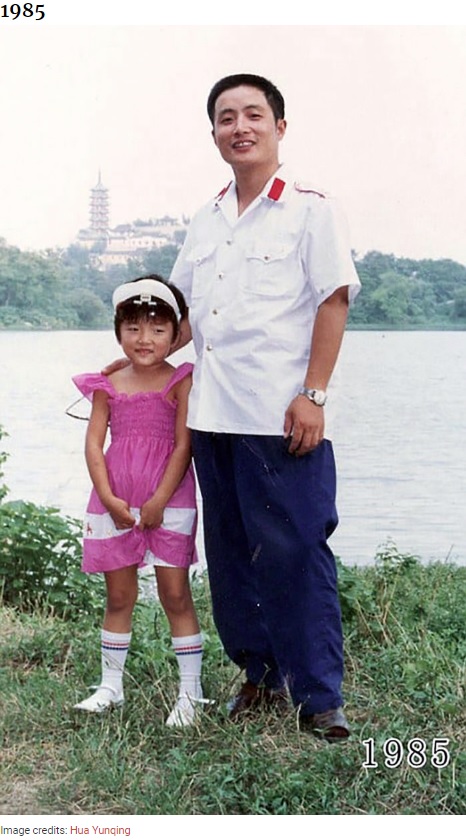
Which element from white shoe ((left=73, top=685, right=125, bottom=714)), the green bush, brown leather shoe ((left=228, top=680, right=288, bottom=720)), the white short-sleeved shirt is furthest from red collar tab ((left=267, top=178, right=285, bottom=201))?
the green bush

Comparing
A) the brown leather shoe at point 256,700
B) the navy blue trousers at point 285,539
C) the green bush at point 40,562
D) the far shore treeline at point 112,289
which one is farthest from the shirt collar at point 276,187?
the green bush at point 40,562

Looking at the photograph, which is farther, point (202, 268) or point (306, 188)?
point (202, 268)

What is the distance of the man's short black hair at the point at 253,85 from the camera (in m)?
3.35

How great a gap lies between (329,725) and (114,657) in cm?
68

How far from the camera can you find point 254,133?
3332mm

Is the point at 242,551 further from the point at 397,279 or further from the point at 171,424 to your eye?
the point at 397,279

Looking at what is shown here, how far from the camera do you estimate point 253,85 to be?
3346mm

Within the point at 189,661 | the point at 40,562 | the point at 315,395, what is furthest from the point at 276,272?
the point at 40,562

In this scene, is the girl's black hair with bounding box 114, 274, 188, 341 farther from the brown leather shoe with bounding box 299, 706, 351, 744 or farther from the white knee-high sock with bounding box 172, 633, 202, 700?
the brown leather shoe with bounding box 299, 706, 351, 744

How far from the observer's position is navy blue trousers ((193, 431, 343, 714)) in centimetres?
335

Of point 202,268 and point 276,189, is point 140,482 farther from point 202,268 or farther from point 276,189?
point 276,189

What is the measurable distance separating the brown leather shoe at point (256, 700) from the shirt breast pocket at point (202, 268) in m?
1.18

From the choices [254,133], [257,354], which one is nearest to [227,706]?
[257,354]

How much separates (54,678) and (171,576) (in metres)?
0.68
